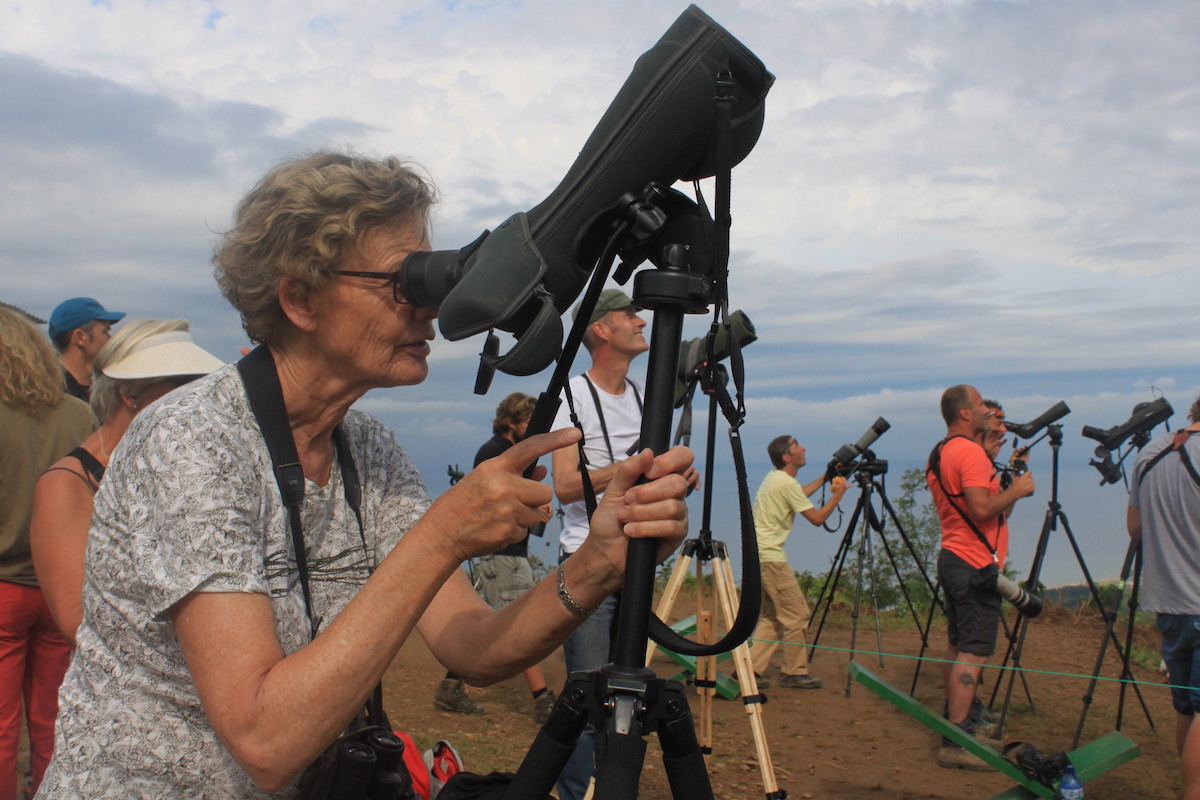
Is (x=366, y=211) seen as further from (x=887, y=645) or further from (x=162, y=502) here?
(x=887, y=645)

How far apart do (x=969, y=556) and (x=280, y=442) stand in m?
4.89

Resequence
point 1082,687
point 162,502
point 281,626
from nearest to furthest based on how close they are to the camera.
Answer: point 162,502 < point 281,626 < point 1082,687

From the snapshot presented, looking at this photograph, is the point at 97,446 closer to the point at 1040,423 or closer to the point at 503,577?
the point at 503,577

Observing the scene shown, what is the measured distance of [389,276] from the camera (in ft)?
5.21

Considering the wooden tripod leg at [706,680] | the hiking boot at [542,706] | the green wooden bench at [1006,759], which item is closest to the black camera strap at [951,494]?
the green wooden bench at [1006,759]

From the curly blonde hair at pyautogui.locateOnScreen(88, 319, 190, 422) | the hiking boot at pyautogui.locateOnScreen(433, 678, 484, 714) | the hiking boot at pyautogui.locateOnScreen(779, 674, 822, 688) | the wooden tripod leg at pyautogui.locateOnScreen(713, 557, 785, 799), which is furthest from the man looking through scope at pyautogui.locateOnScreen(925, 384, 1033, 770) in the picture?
the curly blonde hair at pyautogui.locateOnScreen(88, 319, 190, 422)

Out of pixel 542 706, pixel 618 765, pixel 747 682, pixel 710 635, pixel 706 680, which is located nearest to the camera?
pixel 618 765

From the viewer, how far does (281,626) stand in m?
1.50

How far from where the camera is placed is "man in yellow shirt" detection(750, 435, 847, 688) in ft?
22.4

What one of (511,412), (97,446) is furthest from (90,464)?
(511,412)

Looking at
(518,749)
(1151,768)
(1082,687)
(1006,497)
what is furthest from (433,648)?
(1082,687)

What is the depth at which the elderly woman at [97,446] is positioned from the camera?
2387mm

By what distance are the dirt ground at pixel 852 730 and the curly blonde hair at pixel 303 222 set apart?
3583 millimetres

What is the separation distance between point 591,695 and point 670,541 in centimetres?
24
